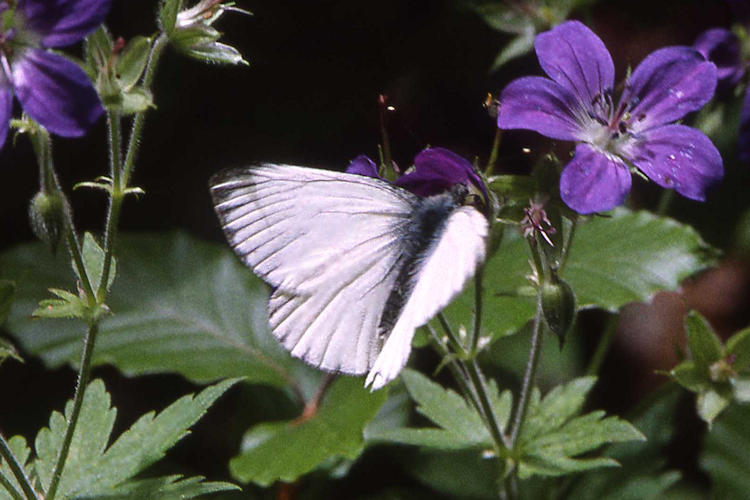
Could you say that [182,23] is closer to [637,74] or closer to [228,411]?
[637,74]

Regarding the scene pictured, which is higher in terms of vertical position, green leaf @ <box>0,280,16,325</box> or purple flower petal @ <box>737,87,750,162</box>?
purple flower petal @ <box>737,87,750,162</box>

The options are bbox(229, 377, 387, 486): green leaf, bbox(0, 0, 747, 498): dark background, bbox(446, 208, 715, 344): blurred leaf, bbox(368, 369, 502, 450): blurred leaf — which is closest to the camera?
bbox(368, 369, 502, 450): blurred leaf

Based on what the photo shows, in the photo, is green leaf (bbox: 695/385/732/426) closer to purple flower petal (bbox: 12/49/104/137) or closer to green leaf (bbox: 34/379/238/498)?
green leaf (bbox: 34/379/238/498)

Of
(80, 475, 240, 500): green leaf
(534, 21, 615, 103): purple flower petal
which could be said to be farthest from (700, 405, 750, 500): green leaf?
(80, 475, 240, 500): green leaf

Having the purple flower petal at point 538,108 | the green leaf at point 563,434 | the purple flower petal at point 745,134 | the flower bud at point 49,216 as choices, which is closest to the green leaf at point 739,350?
the green leaf at point 563,434

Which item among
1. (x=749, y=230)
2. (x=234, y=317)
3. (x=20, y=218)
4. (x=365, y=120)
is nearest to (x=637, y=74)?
(x=365, y=120)

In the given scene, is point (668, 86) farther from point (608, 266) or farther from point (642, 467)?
point (642, 467)

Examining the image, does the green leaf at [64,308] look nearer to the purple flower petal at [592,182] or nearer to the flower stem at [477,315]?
the flower stem at [477,315]
